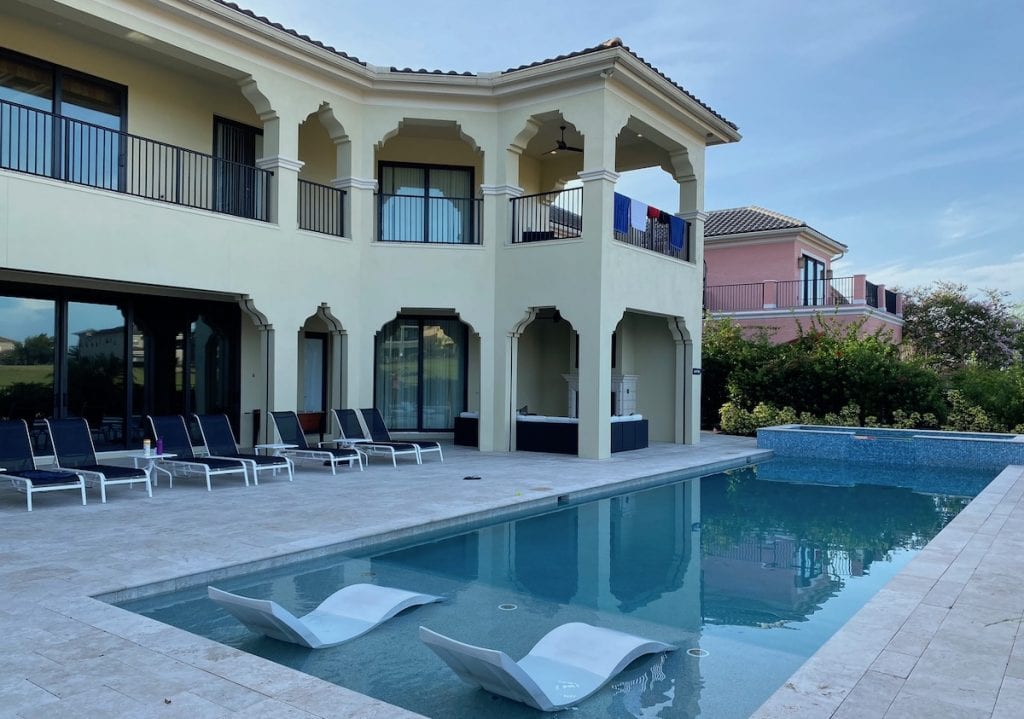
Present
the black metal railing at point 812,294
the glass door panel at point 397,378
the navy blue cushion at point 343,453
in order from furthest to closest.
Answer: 1. the black metal railing at point 812,294
2. the glass door panel at point 397,378
3. the navy blue cushion at point 343,453

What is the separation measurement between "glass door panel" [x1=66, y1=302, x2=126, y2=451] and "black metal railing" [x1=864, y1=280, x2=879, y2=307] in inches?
910

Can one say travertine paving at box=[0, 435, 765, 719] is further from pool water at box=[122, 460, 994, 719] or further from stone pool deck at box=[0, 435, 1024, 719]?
pool water at box=[122, 460, 994, 719]

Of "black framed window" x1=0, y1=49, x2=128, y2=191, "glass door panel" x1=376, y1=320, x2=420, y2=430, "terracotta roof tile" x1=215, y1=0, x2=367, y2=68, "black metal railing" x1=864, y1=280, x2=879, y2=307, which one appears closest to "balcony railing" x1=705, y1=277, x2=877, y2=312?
"black metal railing" x1=864, y1=280, x2=879, y2=307

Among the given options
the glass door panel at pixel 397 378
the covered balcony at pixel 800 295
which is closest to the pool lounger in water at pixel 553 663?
the glass door panel at pixel 397 378

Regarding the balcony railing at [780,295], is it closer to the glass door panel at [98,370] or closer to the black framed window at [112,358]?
the black framed window at [112,358]

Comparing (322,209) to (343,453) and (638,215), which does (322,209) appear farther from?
(638,215)

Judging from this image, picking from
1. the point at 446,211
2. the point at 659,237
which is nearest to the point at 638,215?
the point at 659,237

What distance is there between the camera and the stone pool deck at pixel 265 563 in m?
3.96

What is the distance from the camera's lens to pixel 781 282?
2805cm

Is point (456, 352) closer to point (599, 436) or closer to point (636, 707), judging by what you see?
point (599, 436)

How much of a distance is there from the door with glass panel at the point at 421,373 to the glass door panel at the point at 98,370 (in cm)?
565

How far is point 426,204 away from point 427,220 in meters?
0.39

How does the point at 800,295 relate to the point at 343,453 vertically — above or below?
above

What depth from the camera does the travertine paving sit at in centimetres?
396
